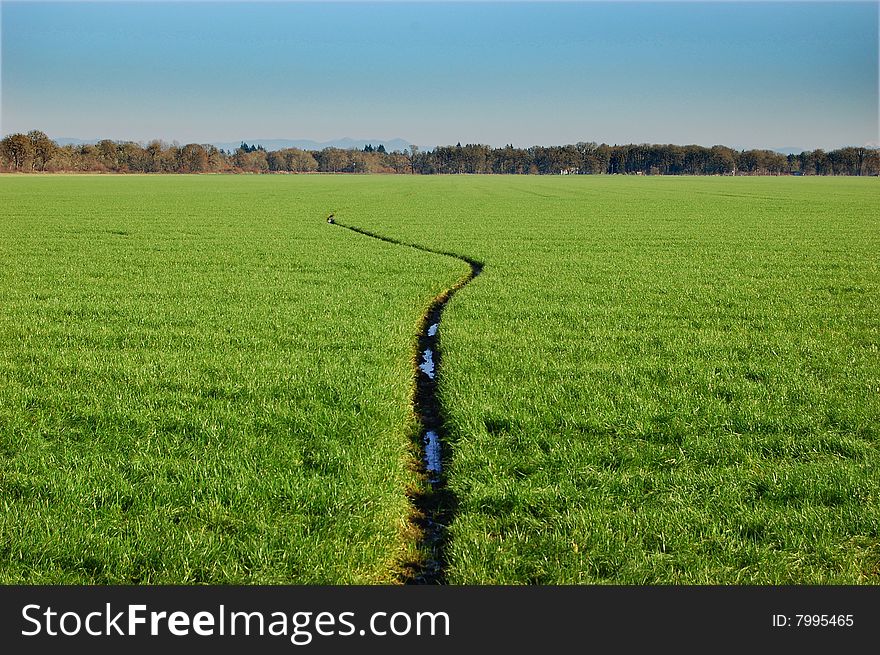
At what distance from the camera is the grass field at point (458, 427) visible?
211 inches

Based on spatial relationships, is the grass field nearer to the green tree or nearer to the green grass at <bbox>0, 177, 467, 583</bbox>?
the green grass at <bbox>0, 177, 467, 583</bbox>

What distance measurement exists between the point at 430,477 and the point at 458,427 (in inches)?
39.8

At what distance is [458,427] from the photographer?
25.9ft

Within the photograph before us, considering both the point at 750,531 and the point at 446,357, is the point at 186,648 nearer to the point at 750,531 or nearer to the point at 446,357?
the point at 750,531

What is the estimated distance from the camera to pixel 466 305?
48.5 ft

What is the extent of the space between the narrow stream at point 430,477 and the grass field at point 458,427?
0.19 meters

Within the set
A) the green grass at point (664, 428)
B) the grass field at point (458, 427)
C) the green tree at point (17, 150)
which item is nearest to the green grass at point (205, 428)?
the grass field at point (458, 427)

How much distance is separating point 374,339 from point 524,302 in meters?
4.61

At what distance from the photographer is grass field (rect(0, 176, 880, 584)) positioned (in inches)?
211

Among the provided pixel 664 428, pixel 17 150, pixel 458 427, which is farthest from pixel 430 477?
pixel 17 150

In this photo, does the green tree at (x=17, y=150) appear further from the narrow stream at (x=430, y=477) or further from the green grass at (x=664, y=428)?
the narrow stream at (x=430, y=477)

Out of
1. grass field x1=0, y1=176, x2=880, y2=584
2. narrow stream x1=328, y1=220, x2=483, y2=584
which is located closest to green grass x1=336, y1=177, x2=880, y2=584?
grass field x1=0, y1=176, x2=880, y2=584

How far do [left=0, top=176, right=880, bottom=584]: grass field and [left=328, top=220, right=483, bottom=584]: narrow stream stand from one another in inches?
7.3

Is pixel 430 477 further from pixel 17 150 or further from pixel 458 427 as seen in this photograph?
pixel 17 150
